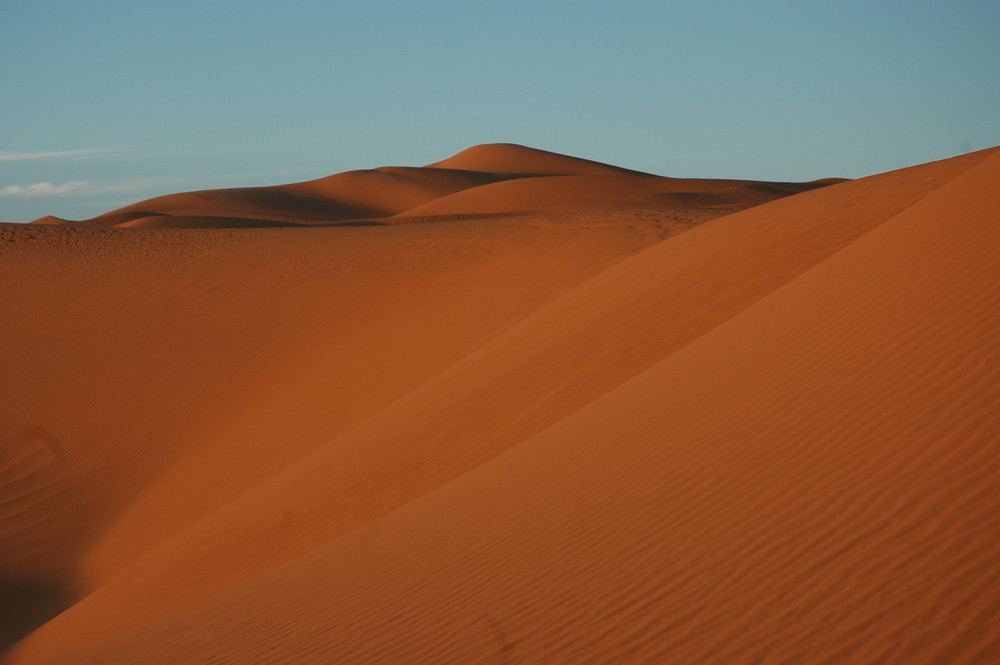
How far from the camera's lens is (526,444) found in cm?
836

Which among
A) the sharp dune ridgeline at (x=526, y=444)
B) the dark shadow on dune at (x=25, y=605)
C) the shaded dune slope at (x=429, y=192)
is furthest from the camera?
the shaded dune slope at (x=429, y=192)

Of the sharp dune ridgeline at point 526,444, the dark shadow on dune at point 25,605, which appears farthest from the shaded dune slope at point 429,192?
the dark shadow on dune at point 25,605

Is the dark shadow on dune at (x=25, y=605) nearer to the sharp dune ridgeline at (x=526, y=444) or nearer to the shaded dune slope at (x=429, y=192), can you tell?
the sharp dune ridgeline at (x=526, y=444)

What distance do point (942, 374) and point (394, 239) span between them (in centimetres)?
1978

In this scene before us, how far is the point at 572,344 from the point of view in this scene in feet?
39.6

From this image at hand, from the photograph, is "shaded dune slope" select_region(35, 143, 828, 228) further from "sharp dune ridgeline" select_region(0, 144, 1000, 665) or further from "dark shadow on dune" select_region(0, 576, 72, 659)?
"dark shadow on dune" select_region(0, 576, 72, 659)

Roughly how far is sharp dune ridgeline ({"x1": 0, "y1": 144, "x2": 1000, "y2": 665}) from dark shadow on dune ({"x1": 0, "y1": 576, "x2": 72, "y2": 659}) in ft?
0.17

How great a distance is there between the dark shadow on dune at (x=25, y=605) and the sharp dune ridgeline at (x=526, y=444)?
0.17 feet

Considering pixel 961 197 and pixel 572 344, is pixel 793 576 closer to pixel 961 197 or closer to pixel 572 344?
pixel 961 197

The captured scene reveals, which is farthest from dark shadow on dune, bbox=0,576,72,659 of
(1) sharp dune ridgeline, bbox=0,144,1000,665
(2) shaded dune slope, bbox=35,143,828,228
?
(2) shaded dune slope, bbox=35,143,828,228

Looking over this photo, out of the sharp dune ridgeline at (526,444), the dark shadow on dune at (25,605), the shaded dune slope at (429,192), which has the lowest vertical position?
the dark shadow on dune at (25,605)

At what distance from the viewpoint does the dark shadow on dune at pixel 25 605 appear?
10758 mm

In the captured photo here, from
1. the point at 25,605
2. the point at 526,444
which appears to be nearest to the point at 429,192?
the point at 25,605

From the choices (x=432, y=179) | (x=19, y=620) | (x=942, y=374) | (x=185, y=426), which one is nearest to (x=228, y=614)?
(x=942, y=374)
